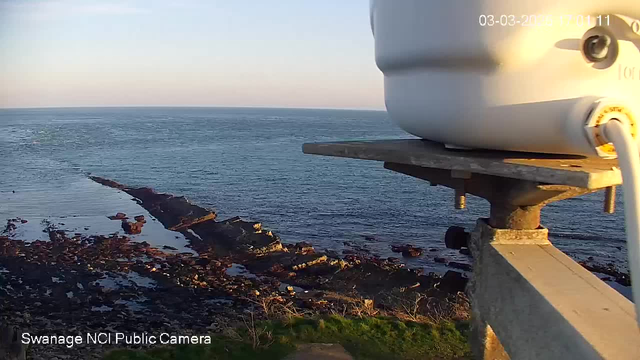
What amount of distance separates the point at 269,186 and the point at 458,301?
84.3 feet

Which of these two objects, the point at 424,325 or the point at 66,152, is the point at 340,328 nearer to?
the point at 424,325

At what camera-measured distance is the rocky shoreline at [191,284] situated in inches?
632

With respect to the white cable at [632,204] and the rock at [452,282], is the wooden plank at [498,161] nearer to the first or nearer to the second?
the white cable at [632,204]

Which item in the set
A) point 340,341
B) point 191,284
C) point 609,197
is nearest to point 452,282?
point 191,284

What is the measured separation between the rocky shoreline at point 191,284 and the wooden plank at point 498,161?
855 cm

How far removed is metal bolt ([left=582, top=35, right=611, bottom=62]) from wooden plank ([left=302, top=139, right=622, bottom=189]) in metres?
0.67

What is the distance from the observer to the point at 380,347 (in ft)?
29.1

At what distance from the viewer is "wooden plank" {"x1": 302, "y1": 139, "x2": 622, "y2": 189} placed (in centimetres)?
304

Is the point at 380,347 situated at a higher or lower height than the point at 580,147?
lower

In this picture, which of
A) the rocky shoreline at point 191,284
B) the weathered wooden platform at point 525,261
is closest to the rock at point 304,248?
the rocky shoreline at point 191,284

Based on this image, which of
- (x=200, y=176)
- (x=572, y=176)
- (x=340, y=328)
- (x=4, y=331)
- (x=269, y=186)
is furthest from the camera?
(x=200, y=176)

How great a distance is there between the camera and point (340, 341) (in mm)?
9016

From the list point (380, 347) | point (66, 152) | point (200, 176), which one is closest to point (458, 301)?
point (380, 347)

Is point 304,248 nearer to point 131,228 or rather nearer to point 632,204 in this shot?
point 131,228
